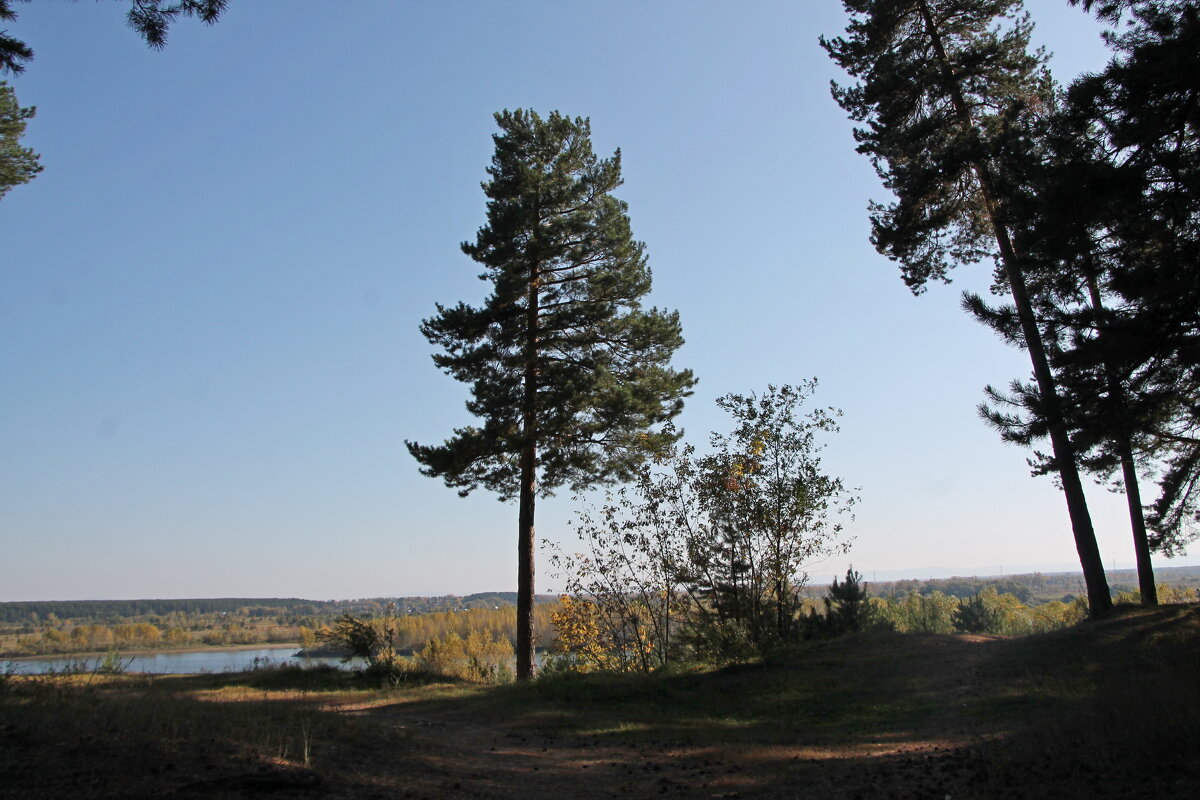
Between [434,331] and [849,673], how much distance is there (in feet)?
38.8

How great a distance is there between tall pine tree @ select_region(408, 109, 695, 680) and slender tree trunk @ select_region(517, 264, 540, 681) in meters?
0.03

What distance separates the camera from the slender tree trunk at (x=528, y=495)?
15.9 meters

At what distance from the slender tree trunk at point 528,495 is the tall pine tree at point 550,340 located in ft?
0.10

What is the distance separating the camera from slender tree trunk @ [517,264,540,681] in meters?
15.9

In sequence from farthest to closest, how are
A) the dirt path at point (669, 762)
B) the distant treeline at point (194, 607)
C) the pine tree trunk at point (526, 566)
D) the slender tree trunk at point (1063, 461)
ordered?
the distant treeline at point (194, 607) < the pine tree trunk at point (526, 566) < the slender tree trunk at point (1063, 461) < the dirt path at point (669, 762)

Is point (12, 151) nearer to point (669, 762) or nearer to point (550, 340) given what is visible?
point (550, 340)

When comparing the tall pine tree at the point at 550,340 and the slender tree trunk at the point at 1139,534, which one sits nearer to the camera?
the slender tree trunk at the point at 1139,534

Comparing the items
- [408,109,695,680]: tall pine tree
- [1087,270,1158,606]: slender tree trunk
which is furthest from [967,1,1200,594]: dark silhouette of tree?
[408,109,695,680]: tall pine tree

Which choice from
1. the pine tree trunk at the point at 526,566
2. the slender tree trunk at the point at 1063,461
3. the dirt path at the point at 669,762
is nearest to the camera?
the dirt path at the point at 669,762

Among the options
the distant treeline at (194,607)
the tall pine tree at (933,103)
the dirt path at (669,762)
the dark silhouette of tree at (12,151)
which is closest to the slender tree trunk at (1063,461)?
the tall pine tree at (933,103)

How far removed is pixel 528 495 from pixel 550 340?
3.93 metres

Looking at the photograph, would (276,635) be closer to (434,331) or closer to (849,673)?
(434,331)

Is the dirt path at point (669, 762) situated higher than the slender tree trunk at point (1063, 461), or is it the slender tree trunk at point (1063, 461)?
the slender tree trunk at point (1063, 461)

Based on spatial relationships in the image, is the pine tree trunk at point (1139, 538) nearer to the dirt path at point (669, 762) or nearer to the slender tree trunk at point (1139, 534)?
the slender tree trunk at point (1139, 534)
